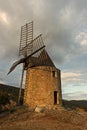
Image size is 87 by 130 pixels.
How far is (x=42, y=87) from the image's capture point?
24.8 meters

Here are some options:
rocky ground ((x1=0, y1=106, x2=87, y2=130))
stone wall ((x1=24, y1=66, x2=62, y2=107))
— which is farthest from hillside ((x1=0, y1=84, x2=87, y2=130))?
stone wall ((x1=24, y1=66, x2=62, y2=107))

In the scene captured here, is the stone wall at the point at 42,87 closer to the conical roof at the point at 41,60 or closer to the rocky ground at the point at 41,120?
the conical roof at the point at 41,60

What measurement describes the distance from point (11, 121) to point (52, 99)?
18.9 feet

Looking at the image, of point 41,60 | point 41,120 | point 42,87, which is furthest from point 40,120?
point 41,60

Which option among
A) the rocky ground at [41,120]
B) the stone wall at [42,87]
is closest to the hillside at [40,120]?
the rocky ground at [41,120]

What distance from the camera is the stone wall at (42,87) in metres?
24.7

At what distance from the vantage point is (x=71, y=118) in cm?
2164

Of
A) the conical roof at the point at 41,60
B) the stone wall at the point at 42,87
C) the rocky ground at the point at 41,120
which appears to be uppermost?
the conical roof at the point at 41,60

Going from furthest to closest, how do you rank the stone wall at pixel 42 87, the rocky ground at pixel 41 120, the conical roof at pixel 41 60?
the conical roof at pixel 41 60, the stone wall at pixel 42 87, the rocky ground at pixel 41 120

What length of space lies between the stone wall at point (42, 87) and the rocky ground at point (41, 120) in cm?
140

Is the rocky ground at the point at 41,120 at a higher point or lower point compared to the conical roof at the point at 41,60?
lower

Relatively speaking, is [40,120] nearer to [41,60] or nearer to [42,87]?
[42,87]

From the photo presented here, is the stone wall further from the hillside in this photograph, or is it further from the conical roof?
the hillside

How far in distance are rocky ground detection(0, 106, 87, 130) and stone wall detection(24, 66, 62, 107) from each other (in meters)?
1.40
